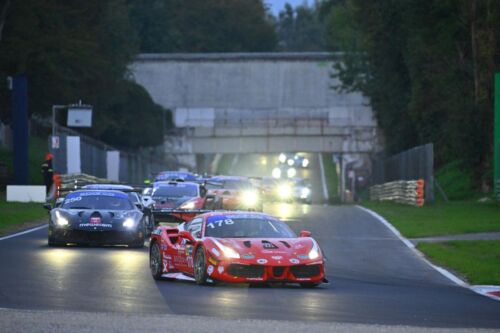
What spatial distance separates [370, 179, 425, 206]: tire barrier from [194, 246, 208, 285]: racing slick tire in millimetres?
31509

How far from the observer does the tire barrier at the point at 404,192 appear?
50562 mm

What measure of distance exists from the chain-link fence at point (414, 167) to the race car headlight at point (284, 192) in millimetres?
5522

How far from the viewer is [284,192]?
66750mm

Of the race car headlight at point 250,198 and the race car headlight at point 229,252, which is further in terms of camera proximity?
the race car headlight at point 250,198

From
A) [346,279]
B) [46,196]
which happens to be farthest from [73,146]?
[346,279]

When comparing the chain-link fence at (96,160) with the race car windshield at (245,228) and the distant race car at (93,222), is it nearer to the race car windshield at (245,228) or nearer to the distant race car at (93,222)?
the distant race car at (93,222)

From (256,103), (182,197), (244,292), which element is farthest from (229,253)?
(256,103)

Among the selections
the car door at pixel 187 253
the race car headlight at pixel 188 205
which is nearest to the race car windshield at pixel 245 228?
the car door at pixel 187 253

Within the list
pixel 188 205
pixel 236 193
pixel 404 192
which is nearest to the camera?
pixel 188 205

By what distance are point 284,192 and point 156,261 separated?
46.5 metres

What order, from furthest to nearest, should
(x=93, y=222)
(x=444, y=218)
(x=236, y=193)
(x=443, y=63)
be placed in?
1. (x=443, y=63)
2. (x=236, y=193)
3. (x=444, y=218)
4. (x=93, y=222)

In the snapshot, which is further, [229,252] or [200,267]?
[200,267]

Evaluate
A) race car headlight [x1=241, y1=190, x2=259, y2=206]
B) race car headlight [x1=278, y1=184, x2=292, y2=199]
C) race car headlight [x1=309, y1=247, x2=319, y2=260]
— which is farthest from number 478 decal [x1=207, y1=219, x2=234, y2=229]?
race car headlight [x1=278, y1=184, x2=292, y2=199]

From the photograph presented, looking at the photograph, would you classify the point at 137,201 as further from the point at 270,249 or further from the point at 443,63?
the point at 443,63
